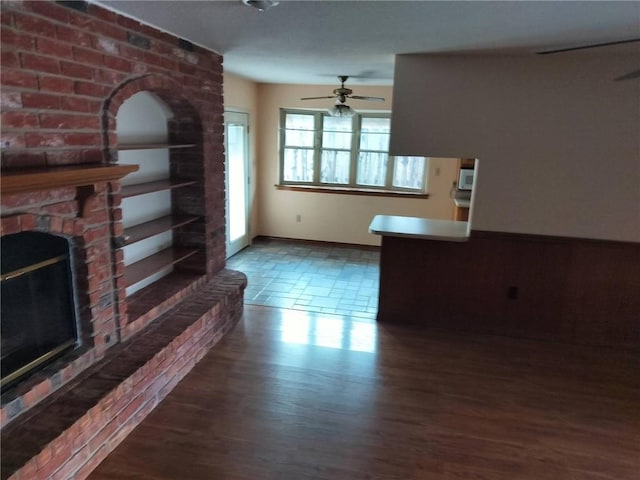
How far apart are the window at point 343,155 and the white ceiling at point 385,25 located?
274cm

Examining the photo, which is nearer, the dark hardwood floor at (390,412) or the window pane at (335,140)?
the dark hardwood floor at (390,412)

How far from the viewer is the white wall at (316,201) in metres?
6.04

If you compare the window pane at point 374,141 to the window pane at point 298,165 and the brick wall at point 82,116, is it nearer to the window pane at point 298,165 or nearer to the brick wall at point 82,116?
the window pane at point 298,165

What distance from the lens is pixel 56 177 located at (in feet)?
5.94

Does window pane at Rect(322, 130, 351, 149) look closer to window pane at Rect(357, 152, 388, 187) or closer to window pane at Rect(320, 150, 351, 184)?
window pane at Rect(320, 150, 351, 184)

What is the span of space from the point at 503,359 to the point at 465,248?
94 cm

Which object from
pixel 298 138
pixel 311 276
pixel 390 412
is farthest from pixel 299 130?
pixel 390 412

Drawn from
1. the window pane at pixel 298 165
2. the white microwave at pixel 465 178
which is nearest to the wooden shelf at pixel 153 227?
the window pane at pixel 298 165

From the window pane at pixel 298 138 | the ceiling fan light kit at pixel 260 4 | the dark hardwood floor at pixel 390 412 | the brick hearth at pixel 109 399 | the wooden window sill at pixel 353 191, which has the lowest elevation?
the dark hardwood floor at pixel 390 412

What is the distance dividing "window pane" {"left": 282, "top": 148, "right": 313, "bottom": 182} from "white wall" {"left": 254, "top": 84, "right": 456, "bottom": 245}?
0.58ft

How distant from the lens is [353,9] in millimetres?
2129

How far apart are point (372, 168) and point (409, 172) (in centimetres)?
53

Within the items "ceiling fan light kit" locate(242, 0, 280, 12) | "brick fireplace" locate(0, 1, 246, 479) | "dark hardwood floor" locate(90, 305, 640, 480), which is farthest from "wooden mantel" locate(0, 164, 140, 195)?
"dark hardwood floor" locate(90, 305, 640, 480)

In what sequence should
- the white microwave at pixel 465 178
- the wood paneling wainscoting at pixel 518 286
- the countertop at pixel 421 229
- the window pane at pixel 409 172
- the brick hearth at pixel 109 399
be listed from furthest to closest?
the window pane at pixel 409 172
the white microwave at pixel 465 178
the countertop at pixel 421 229
the wood paneling wainscoting at pixel 518 286
the brick hearth at pixel 109 399
